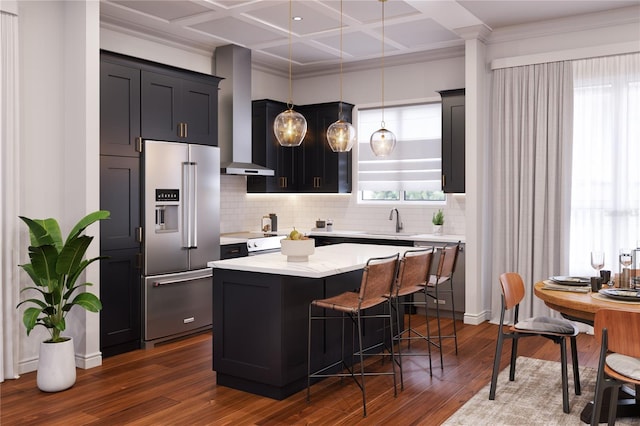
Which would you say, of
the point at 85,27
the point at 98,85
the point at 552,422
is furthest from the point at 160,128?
the point at 552,422

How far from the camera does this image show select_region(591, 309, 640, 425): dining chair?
9.50 ft

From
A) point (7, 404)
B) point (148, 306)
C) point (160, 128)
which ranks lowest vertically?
point (7, 404)

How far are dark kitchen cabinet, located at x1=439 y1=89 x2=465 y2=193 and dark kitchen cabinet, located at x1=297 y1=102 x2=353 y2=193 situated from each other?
1.49 m

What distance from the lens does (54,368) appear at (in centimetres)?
425

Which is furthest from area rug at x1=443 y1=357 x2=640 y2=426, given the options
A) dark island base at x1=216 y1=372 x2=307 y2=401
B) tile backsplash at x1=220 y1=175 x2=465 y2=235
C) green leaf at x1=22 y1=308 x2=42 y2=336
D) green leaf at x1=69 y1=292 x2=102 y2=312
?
green leaf at x1=22 y1=308 x2=42 y2=336

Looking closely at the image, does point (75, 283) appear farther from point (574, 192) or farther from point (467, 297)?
point (574, 192)

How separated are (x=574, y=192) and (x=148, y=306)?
4453mm

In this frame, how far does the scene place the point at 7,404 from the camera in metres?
4.03

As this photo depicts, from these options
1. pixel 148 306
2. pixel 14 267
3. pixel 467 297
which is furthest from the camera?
pixel 467 297

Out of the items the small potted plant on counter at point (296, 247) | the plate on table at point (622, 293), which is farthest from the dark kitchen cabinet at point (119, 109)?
the plate on table at point (622, 293)

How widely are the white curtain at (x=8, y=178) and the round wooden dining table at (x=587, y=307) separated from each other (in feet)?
13.0

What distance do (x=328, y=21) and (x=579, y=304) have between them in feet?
13.0

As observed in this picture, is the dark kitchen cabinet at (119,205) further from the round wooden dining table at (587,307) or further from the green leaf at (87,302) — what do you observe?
the round wooden dining table at (587,307)

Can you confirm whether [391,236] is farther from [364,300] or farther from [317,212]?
[364,300]
